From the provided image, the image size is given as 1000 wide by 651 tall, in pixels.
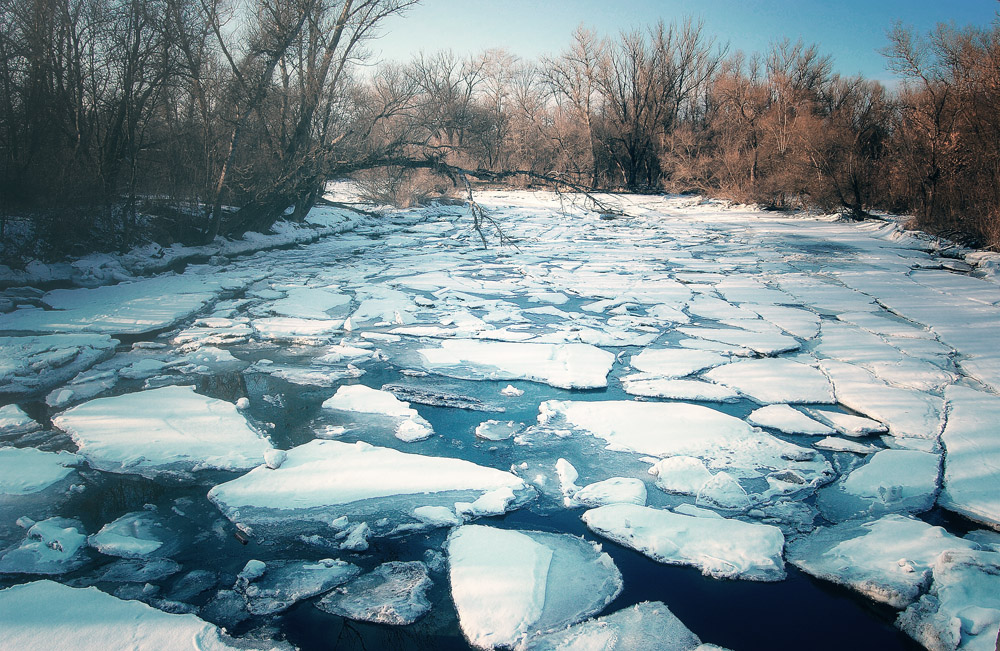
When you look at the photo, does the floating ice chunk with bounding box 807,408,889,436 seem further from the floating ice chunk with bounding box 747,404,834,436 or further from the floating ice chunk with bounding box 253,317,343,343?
the floating ice chunk with bounding box 253,317,343,343

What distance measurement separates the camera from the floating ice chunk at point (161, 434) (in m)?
3.08

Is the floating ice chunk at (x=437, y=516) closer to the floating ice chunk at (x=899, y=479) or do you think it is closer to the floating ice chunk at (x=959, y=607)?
the floating ice chunk at (x=959, y=607)

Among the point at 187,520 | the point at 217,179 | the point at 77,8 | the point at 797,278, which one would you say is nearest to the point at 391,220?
the point at 217,179

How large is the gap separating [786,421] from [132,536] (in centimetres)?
365

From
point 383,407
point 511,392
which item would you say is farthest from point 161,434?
point 511,392

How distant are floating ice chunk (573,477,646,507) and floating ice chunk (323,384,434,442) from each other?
108cm

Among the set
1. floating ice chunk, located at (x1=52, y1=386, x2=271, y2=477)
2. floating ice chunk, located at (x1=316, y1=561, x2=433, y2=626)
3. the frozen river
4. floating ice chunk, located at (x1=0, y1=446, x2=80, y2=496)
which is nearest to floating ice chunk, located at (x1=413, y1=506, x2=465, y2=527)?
the frozen river

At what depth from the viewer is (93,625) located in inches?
76.1

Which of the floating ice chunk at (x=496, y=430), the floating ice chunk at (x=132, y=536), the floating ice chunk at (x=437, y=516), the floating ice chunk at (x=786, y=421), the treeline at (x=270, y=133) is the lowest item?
the floating ice chunk at (x=132, y=536)

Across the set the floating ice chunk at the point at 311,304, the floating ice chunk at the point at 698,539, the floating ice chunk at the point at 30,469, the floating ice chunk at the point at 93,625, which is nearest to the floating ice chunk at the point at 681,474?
the floating ice chunk at the point at 698,539

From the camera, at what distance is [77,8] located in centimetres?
742

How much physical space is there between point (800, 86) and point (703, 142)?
363cm

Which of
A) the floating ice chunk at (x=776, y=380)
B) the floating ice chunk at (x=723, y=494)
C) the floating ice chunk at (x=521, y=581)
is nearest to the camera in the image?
the floating ice chunk at (x=521, y=581)

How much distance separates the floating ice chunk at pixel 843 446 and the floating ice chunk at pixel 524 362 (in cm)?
148
